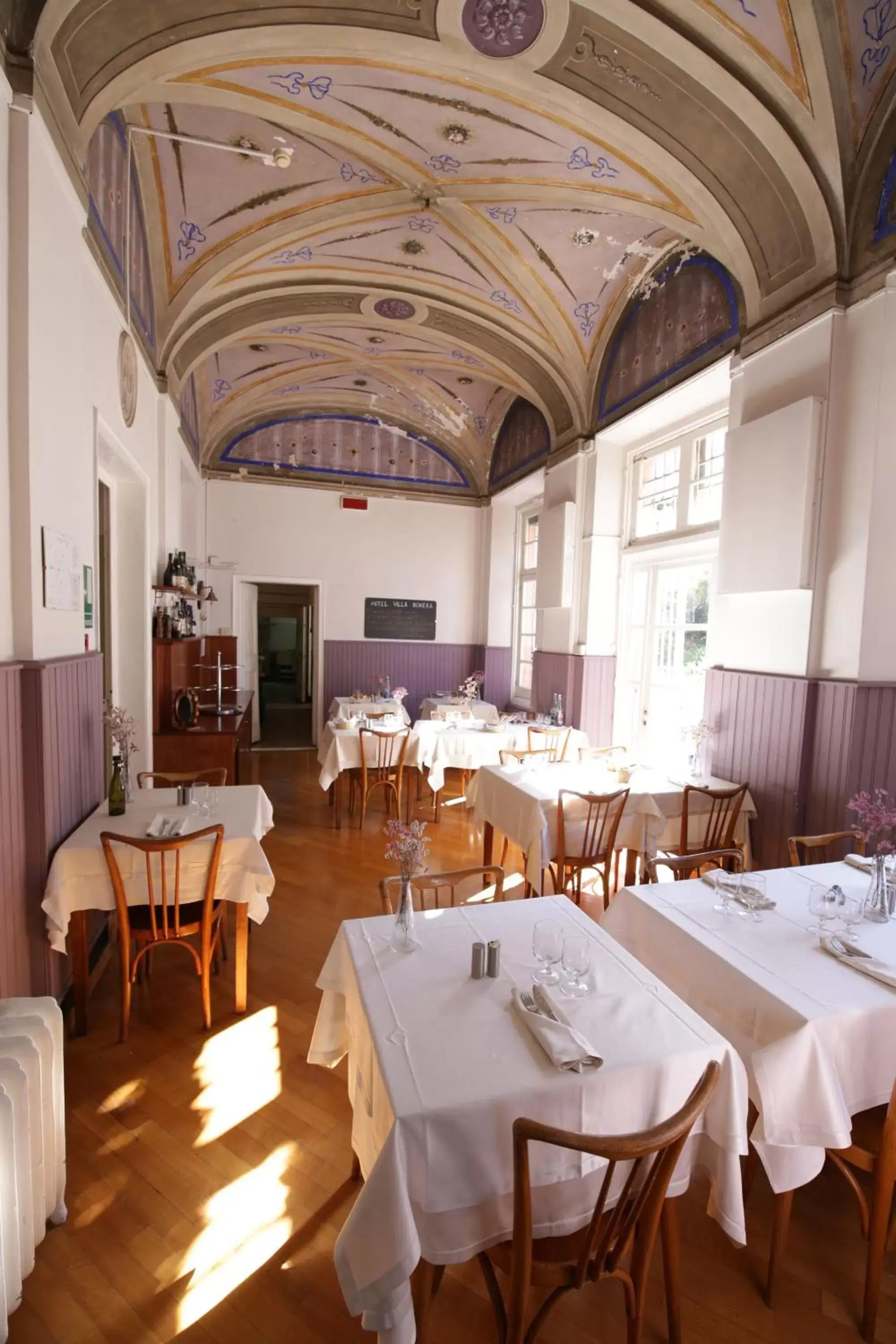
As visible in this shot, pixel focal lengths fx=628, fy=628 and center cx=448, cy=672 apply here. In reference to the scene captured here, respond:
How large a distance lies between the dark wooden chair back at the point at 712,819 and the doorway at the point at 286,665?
6.49 m

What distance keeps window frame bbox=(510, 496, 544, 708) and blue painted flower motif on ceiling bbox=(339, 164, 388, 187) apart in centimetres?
525

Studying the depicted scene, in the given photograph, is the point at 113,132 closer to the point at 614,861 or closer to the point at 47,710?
the point at 47,710

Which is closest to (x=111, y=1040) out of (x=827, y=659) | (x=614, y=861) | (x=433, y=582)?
(x=614, y=861)

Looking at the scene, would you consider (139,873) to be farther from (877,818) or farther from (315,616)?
(315,616)

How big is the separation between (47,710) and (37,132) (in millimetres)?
2249

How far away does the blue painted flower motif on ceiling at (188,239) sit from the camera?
4625 millimetres

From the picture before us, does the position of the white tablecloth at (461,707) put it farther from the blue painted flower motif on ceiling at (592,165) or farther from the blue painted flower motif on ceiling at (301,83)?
the blue painted flower motif on ceiling at (301,83)

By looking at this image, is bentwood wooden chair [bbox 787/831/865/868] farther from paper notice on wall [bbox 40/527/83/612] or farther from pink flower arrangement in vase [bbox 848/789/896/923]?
paper notice on wall [bbox 40/527/83/612]

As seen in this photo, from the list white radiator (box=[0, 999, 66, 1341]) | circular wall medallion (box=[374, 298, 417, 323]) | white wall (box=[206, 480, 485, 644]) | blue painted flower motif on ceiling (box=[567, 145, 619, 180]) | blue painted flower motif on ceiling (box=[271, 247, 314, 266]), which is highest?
circular wall medallion (box=[374, 298, 417, 323])

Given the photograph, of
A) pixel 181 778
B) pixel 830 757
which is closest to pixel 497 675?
pixel 830 757

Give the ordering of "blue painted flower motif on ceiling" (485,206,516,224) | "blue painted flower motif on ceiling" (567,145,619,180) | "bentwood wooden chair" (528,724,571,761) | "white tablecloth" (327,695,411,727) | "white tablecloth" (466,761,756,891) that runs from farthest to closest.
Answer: "white tablecloth" (327,695,411,727) → "bentwood wooden chair" (528,724,571,761) → "blue painted flower motif on ceiling" (485,206,516,224) → "blue painted flower motif on ceiling" (567,145,619,180) → "white tablecloth" (466,761,756,891)

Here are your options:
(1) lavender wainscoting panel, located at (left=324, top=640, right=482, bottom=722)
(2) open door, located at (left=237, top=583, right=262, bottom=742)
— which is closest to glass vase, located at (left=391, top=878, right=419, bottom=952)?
(2) open door, located at (left=237, top=583, right=262, bottom=742)

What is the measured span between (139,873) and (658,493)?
5415 millimetres

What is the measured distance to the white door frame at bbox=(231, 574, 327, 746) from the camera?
361 inches
